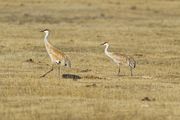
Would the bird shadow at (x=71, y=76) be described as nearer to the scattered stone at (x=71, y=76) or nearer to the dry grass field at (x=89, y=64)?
the scattered stone at (x=71, y=76)

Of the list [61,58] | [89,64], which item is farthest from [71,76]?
[89,64]

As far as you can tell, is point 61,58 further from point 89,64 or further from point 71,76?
point 89,64

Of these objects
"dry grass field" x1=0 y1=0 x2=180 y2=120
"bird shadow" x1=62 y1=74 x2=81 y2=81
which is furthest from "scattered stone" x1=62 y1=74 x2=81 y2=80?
"dry grass field" x1=0 y1=0 x2=180 y2=120

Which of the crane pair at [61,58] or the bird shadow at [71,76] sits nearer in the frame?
the crane pair at [61,58]

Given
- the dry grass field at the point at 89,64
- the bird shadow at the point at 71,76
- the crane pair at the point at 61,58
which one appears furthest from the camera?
the bird shadow at the point at 71,76

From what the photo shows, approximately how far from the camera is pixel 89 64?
2506cm

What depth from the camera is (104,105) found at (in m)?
16.8

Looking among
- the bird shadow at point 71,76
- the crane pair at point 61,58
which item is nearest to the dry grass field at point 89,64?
the bird shadow at point 71,76

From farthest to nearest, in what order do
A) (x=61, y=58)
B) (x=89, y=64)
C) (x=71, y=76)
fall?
(x=89, y=64)
(x=71, y=76)
(x=61, y=58)

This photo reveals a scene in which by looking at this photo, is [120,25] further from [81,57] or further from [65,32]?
[81,57]

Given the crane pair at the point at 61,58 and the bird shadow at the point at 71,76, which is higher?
the crane pair at the point at 61,58

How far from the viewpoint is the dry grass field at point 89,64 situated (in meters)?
16.5

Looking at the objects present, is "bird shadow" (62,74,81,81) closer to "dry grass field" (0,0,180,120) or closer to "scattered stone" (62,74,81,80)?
"scattered stone" (62,74,81,80)

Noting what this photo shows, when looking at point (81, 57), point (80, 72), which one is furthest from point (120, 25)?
point (80, 72)
